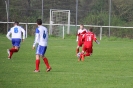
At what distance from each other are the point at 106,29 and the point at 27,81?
2972 centimetres

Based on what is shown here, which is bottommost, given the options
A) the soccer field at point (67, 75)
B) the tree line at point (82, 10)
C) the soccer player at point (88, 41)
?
the soccer field at point (67, 75)

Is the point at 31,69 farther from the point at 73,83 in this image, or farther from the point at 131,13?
the point at 131,13

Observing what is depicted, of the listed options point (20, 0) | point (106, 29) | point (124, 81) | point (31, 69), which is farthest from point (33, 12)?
point (124, 81)

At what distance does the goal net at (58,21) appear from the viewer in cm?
4519

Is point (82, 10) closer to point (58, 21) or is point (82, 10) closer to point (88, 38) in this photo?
point (58, 21)

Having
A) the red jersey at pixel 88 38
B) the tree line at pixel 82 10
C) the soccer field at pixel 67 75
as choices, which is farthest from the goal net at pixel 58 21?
the soccer field at pixel 67 75

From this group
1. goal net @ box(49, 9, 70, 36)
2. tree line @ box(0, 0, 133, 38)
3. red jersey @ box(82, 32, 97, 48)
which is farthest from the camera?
goal net @ box(49, 9, 70, 36)

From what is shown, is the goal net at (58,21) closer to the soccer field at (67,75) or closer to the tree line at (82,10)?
the tree line at (82,10)

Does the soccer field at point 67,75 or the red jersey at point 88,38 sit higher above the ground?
the red jersey at point 88,38

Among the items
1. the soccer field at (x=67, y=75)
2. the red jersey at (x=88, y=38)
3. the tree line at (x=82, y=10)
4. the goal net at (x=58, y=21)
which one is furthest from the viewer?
the goal net at (x=58, y=21)

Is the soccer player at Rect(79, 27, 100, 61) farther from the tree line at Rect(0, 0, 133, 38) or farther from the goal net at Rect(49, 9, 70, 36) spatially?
the goal net at Rect(49, 9, 70, 36)

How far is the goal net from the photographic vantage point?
45.2 meters

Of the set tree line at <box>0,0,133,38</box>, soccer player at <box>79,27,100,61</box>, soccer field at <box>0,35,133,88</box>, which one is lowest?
soccer field at <box>0,35,133,88</box>

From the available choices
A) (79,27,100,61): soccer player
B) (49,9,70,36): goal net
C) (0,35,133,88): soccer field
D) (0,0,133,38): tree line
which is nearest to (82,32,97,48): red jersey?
(79,27,100,61): soccer player
